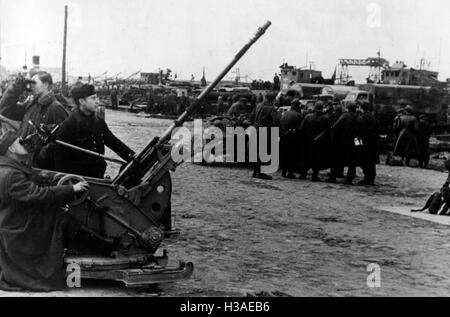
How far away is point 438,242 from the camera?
880 cm

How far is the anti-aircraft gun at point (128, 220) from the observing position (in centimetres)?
586

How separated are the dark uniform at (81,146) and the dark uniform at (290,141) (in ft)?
26.8

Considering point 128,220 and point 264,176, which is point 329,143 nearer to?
point 264,176

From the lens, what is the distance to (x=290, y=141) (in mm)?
15094

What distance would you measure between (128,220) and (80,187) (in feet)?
2.00

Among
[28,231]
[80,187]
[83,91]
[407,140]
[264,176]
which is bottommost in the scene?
[264,176]

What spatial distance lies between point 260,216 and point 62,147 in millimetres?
4072

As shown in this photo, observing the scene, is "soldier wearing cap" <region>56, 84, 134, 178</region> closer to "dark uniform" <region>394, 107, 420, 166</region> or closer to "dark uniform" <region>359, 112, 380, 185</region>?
"dark uniform" <region>359, 112, 380, 185</region>

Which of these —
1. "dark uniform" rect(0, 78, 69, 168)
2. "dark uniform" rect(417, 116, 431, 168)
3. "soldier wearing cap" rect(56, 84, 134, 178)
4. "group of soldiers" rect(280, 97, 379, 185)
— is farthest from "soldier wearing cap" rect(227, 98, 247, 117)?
"soldier wearing cap" rect(56, 84, 134, 178)

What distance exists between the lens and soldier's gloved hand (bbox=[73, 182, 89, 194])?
5652 millimetres

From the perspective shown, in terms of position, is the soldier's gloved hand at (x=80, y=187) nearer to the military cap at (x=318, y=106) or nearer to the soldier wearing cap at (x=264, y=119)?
the soldier wearing cap at (x=264, y=119)

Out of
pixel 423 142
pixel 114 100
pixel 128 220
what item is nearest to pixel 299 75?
pixel 114 100
